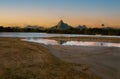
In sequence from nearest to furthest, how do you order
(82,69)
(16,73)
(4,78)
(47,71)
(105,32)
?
(4,78) → (16,73) → (47,71) → (82,69) → (105,32)

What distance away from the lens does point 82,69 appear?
54.2 feet

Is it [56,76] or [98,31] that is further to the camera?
[98,31]

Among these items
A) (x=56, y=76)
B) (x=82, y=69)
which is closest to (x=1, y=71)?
(x=56, y=76)

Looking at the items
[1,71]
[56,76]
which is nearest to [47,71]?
[56,76]

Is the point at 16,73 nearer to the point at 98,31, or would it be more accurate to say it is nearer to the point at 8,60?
the point at 8,60

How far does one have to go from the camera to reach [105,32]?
16938cm

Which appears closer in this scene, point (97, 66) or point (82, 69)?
point (82, 69)

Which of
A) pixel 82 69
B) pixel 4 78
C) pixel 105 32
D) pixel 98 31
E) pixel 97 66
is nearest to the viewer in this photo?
pixel 4 78

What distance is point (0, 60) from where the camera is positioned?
54.7 feet

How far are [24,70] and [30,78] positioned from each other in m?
1.62

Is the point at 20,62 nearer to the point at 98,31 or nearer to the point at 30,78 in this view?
the point at 30,78

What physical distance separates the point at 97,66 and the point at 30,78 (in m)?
6.51

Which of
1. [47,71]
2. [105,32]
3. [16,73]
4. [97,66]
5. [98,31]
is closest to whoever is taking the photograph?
[16,73]

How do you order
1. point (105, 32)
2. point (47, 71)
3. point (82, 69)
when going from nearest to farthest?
1. point (47, 71)
2. point (82, 69)
3. point (105, 32)
